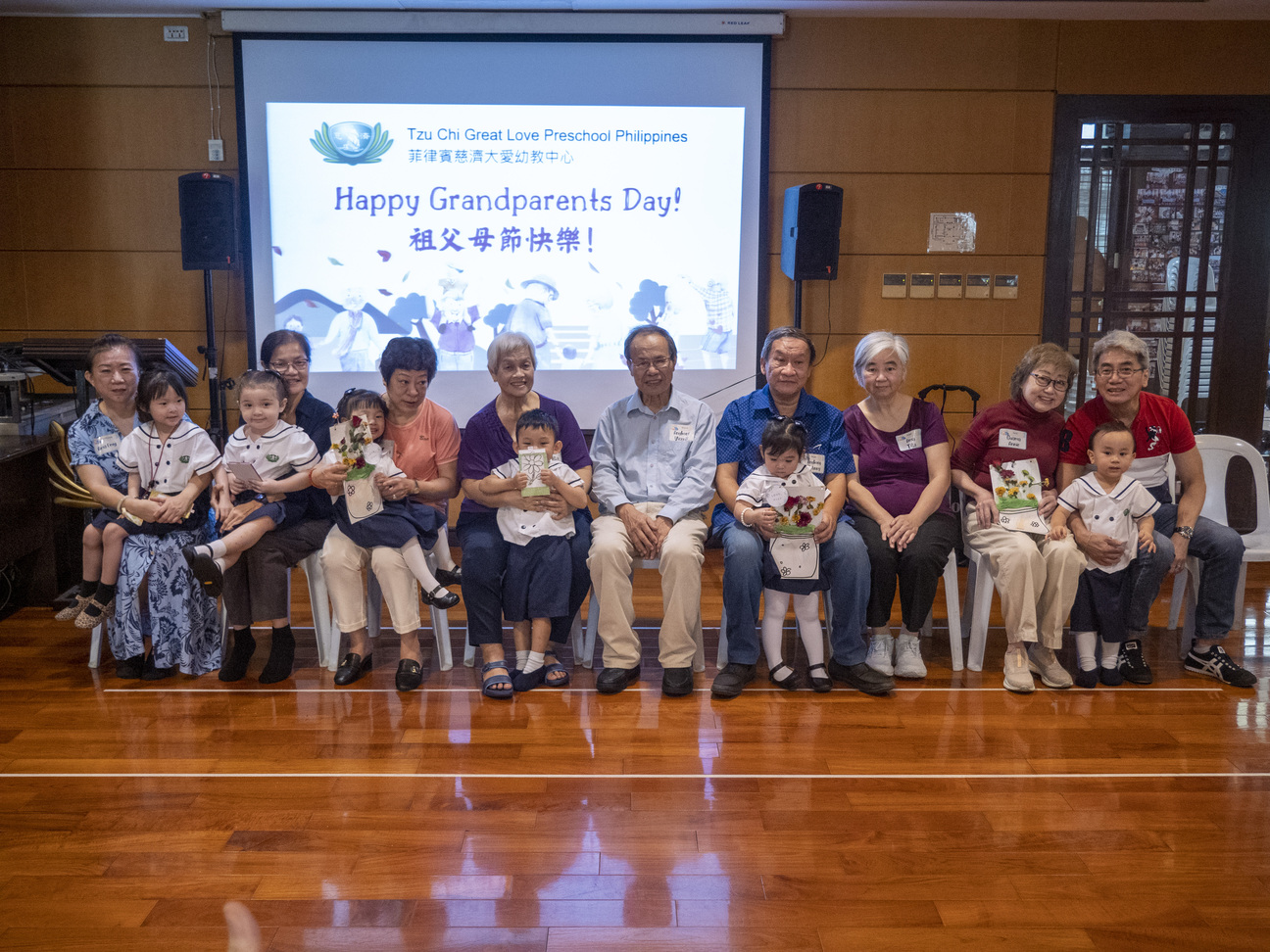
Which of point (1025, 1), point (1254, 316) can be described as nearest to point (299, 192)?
point (1025, 1)

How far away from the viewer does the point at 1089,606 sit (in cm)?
320

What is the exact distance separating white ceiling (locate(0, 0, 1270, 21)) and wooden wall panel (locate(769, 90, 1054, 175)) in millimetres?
376

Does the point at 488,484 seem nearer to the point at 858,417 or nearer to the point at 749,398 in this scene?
the point at 749,398

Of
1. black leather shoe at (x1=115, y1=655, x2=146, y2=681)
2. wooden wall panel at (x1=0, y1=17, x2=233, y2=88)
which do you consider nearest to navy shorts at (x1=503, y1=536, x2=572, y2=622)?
black leather shoe at (x1=115, y1=655, x2=146, y2=681)

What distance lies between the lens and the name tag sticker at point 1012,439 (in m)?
3.35

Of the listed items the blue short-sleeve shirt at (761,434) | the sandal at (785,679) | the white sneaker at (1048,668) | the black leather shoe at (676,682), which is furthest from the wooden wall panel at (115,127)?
the white sneaker at (1048,668)

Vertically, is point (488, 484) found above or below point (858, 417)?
below

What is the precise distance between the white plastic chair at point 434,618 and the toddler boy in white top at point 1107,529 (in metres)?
2.09

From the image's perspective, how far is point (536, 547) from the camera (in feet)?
10.5

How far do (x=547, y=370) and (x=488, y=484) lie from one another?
75.0 inches

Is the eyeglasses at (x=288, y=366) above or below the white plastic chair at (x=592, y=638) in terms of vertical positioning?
above

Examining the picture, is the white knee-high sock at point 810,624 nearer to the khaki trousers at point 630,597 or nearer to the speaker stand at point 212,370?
the khaki trousers at point 630,597

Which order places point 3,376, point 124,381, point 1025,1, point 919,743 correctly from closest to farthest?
point 919,743 → point 124,381 → point 3,376 → point 1025,1

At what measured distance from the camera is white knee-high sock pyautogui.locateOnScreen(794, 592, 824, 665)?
3145mm
